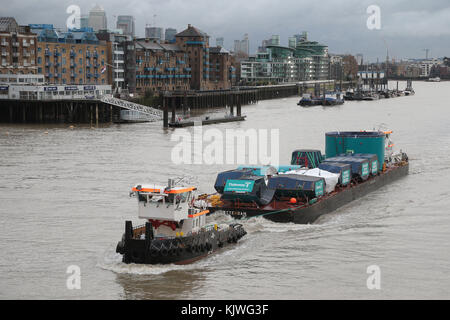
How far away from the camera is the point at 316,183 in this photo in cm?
3041

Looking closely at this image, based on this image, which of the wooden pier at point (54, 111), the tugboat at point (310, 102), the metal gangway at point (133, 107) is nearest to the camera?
the wooden pier at point (54, 111)

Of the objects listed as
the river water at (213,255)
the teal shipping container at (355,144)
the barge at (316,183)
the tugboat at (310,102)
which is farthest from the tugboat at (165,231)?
the tugboat at (310,102)

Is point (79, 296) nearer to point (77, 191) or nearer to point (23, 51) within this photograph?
point (77, 191)

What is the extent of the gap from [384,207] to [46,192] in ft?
54.7

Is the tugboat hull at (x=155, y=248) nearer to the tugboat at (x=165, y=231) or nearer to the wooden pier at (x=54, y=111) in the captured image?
the tugboat at (x=165, y=231)

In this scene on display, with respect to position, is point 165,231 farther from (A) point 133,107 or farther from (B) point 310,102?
(B) point 310,102

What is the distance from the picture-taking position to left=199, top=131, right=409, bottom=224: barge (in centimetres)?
2884

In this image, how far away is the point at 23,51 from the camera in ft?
299

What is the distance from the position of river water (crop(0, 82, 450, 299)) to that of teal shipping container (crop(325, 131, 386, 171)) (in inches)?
95.6

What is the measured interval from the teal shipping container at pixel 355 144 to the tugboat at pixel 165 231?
63.5ft

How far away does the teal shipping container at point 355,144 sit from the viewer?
135 feet

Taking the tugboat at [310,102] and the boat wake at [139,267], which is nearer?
the boat wake at [139,267]

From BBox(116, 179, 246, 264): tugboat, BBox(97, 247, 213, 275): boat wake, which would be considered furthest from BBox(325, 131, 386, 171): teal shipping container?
BBox(97, 247, 213, 275): boat wake

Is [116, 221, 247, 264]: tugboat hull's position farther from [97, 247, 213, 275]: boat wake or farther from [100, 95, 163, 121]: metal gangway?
[100, 95, 163, 121]: metal gangway
